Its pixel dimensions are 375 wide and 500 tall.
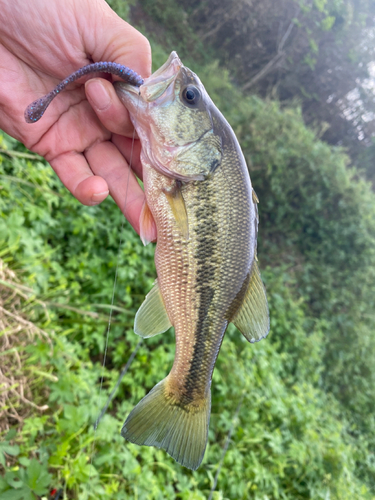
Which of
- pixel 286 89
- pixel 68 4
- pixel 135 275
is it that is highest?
pixel 68 4

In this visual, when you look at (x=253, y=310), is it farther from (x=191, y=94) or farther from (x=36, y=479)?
(x=36, y=479)

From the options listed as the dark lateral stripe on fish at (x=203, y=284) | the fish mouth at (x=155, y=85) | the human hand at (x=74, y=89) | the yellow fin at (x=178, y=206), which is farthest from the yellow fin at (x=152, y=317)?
the fish mouth at (x=155, y=85)

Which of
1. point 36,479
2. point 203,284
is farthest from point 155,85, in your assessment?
point 36,479

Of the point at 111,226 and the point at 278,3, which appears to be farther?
the point at 278,3

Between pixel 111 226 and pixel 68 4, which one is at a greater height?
pixel 68 4

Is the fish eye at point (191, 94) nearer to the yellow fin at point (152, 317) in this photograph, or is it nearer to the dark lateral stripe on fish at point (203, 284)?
the dark lateral stripe on fish at point (203, 284)

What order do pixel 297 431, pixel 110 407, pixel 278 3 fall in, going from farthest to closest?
1. pixel 278 3
2. pixel 297 431
3. pixel 110 407

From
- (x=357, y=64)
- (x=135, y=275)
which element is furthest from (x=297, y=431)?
(x=357, y=64)

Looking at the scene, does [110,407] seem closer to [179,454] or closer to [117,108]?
[179,454]

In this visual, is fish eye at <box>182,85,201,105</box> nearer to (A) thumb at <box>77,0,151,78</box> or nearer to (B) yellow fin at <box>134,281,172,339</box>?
(A) thumb at <box>77,0,151,78</box>
